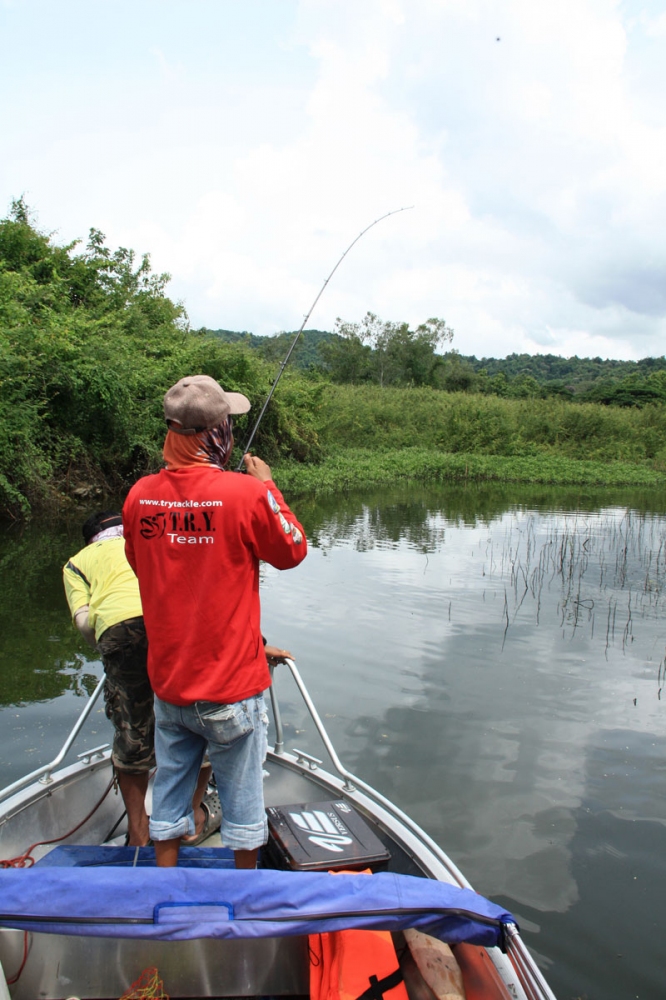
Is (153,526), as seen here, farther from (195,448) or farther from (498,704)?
(498,704)

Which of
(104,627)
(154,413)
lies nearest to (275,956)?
(104,627)

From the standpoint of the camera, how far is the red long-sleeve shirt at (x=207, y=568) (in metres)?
2.27

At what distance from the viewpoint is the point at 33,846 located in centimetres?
314

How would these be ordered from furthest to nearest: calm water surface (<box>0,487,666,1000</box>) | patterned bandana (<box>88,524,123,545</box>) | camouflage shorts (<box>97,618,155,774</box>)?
1. calm water surface (<box>0,487,666,1000</box>)
2. patterned bandana (<box>88,524,123,545</box>)
3. camouflage shorts (<box>97,618,155,774</box>)

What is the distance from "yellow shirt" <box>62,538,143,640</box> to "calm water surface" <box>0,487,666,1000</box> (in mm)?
2133

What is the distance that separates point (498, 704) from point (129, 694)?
399 centimetres

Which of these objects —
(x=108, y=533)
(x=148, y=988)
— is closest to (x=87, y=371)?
(x=108, y=533)

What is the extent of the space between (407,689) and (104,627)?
3933 millimetres

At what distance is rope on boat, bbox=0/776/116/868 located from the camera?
9.46ft

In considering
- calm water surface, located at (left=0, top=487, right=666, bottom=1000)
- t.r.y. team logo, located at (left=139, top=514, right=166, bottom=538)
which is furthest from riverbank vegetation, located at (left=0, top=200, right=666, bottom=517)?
t.r.y. team logo, located at (left=139, top=514, right=166, bottom=538)

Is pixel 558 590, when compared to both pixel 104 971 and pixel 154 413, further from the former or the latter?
pixel 154 413

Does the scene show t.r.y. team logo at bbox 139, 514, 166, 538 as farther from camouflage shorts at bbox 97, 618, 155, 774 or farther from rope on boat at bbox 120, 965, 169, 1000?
rope on boat at bbox 120, 965, 169, 1000

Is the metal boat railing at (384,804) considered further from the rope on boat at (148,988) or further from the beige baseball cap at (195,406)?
the beige baseball cap at (195,406)

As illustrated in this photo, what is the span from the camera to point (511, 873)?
4.10 m
